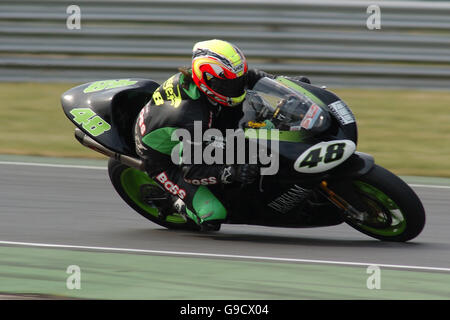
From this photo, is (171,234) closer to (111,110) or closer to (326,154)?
(111,110)

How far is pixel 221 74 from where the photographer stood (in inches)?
245

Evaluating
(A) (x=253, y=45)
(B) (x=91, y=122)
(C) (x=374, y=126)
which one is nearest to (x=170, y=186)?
(B) (x=91, y=122)

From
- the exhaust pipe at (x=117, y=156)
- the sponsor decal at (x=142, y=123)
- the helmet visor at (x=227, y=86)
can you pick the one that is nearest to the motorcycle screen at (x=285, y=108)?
the helmet visor at (x=227, y=86)

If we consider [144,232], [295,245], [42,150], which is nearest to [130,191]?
[144,232]

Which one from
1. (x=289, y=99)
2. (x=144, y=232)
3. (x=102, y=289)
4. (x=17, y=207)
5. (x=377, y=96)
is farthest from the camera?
(x=377, y=96)

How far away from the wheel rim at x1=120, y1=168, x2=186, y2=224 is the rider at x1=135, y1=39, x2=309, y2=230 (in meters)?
0.54

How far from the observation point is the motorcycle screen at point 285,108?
20.0 ft

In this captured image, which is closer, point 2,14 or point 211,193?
point 211,193

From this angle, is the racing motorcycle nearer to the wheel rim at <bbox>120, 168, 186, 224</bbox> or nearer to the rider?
the rider

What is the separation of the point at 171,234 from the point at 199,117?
4.06ft

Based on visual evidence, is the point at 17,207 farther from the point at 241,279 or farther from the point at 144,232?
the point at 241,279

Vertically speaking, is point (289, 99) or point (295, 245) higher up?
point (289, 99)

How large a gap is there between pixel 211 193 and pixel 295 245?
724mm

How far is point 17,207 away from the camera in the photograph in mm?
8031
